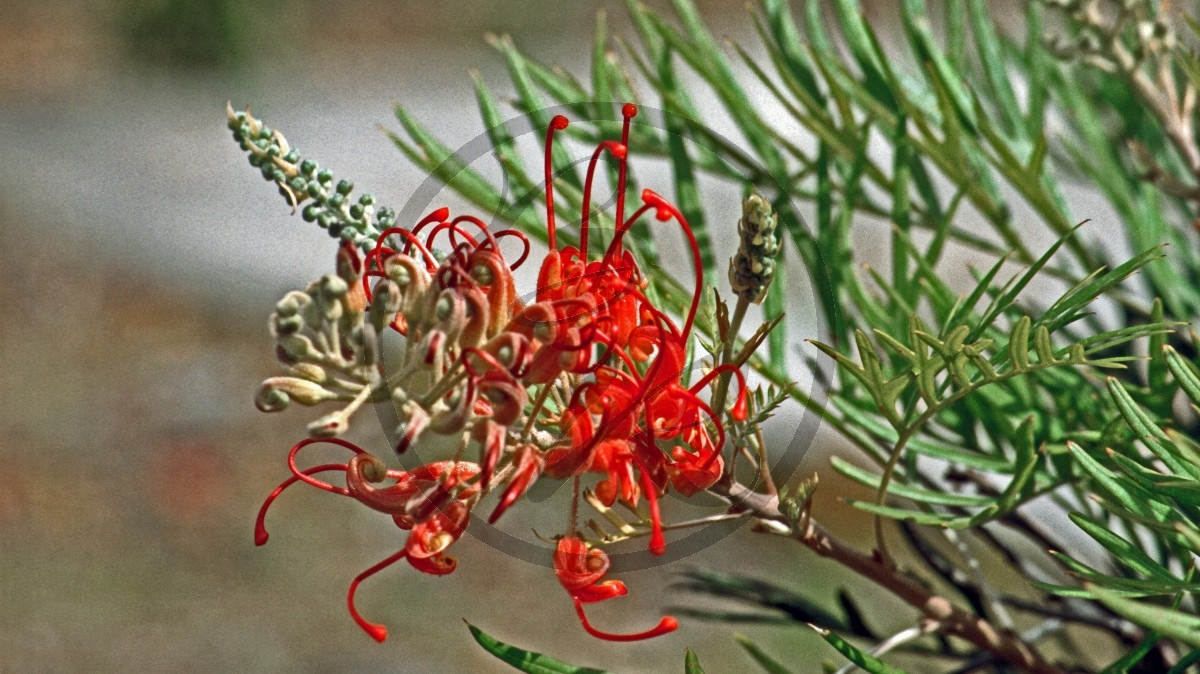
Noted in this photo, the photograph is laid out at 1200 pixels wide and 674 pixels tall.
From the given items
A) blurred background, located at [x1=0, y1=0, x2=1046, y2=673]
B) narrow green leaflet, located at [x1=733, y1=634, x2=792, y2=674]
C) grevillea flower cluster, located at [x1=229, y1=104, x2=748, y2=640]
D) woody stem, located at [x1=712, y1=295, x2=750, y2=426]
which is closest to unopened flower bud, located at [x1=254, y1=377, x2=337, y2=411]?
grevillea flower cluster, located at [x1=229, y1=104, x2=748, y2=640]

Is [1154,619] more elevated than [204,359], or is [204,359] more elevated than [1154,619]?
[204,359]

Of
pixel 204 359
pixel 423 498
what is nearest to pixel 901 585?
pixel 423 498

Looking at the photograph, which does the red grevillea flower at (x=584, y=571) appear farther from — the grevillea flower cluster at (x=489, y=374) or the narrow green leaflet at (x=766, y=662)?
the narrow green leaflet at (x=766, y=662)

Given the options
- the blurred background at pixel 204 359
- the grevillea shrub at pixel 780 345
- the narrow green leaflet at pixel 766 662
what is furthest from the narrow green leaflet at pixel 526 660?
the blurred background at pixel 204 359

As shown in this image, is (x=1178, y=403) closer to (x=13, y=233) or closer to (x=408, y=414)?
(x=408, y=414)

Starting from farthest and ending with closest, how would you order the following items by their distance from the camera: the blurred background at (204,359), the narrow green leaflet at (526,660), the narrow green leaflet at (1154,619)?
the blurred background at (204,359)
the narrow green leaflet at (526,660)
the narrow green leaflet at (1154,619)

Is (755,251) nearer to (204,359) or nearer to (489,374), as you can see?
(489,374)
